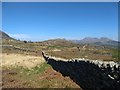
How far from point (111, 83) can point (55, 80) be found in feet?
41.0

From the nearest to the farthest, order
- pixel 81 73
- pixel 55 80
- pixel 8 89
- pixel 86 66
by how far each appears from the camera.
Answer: pixel 86 66 → pixel 81 73 → pixel 8 89 → pixel 55 80

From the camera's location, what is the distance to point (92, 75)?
2081cm

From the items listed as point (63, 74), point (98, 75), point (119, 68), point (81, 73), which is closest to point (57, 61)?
point (63, 74)

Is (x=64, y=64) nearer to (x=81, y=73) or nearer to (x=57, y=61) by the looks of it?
(x=57, y=61)

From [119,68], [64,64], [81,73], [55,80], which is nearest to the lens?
[119,68]

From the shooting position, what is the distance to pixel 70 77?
30.0 meters

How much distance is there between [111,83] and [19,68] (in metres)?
26.7

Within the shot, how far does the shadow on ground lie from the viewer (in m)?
16.8

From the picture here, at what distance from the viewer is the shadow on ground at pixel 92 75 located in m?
16.8

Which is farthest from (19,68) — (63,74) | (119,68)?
(119,68)

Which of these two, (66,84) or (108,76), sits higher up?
(108,76)

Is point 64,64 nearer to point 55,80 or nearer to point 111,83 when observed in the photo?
point 55,80

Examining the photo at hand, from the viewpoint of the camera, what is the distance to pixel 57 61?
36.0 metres

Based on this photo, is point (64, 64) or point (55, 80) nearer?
point (55, 80)
